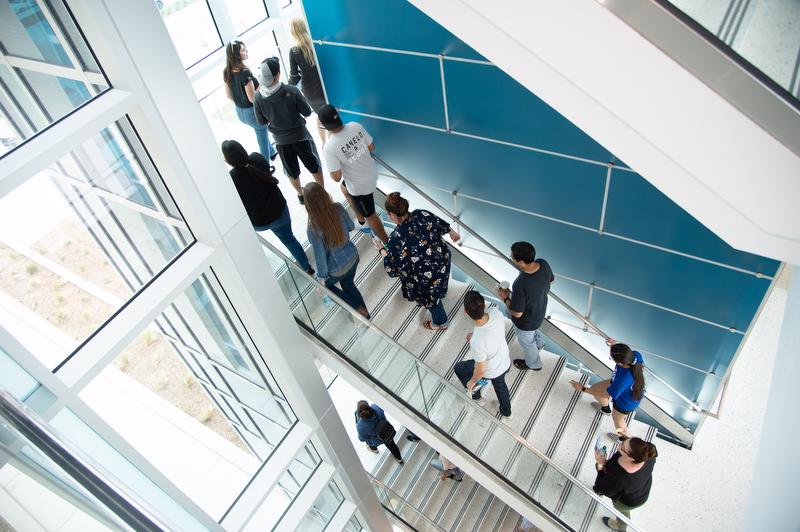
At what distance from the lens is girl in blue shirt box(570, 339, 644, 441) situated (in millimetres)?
6031

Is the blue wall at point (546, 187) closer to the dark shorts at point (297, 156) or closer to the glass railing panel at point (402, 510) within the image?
the dark shorts at point (297, 156)

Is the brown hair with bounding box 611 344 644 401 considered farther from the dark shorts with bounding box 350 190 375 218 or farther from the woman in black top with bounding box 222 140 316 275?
the woman in black top with bounding box 222 140 316 275

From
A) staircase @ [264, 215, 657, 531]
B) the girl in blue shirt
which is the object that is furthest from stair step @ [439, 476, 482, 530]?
the girl in blue shirt

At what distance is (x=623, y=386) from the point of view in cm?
635

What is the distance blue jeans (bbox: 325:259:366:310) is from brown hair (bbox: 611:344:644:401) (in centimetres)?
275

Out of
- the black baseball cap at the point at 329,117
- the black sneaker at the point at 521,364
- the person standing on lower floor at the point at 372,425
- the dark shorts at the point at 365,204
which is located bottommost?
the person standing on lower floor at the point at 372,425

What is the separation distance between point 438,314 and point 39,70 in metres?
4.80

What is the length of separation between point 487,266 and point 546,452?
239 centimetres

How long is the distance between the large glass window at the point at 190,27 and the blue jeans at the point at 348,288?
4.55 meters

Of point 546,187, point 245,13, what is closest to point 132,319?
point 546,187

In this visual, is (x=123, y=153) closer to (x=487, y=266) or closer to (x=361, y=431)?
(x=487, y=266)

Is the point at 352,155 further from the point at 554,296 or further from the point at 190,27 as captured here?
the point at 190,27

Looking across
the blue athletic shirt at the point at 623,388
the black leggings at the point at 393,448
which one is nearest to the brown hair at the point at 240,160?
the blue athletic shirt at the point at 623,388

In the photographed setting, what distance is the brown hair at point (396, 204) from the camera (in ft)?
19.7
